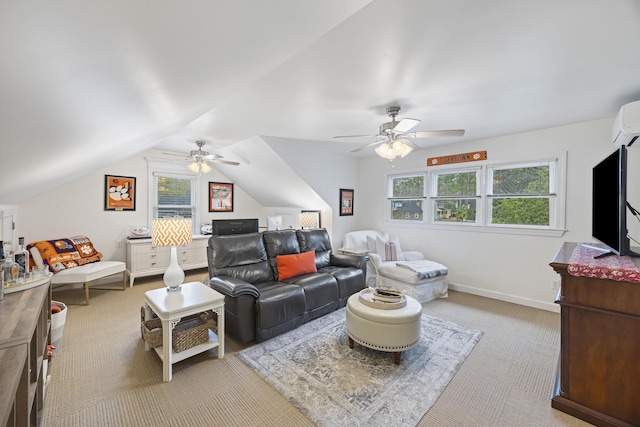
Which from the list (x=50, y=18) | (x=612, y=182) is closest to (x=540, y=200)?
(x=612, y=182)

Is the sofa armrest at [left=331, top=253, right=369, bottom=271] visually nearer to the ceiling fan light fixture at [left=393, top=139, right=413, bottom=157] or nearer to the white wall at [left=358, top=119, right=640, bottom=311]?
the white wall at [left=358, top=119, right=640, bottom=311]

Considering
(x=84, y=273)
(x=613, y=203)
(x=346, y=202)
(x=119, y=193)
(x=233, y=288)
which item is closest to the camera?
(x=613, y=203)

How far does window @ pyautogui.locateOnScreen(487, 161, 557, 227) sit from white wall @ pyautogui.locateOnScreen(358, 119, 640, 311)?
19cm

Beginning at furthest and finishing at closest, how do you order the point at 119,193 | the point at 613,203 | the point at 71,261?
the point at 119,193, the point at 71,261, the point at 613,203

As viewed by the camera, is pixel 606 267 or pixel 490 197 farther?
pixel 490 197

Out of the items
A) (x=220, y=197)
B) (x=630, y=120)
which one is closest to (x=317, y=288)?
(x=630, y=120)

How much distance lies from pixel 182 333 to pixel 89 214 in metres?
3.48

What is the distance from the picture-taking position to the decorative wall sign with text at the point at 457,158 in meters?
4.06

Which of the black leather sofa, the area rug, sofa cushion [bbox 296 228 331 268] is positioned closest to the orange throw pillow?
the black leather sofa

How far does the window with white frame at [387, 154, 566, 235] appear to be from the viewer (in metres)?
3.56

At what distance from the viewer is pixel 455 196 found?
4.40 meters

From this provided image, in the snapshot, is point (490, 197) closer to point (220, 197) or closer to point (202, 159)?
point (202, 159)

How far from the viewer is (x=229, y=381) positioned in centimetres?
206

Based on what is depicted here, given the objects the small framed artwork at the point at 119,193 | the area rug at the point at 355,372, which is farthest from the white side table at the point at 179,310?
the small framed artwork at the point at 119,193
